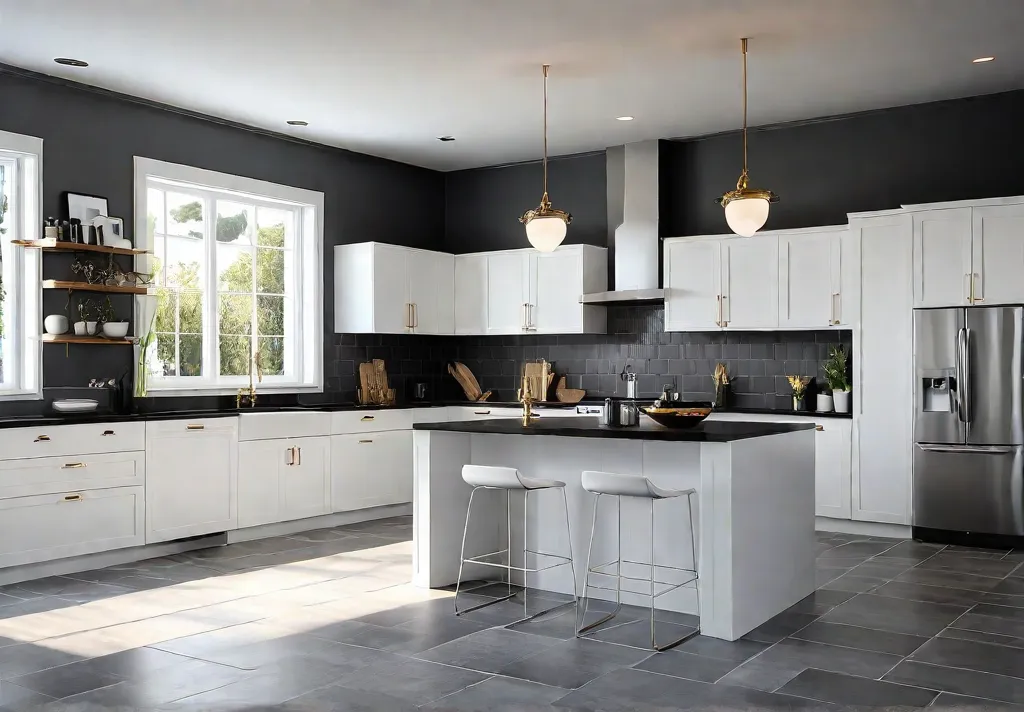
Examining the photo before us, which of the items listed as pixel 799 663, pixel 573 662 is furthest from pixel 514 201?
pixel 799 663

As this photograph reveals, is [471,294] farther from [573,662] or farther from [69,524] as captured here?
[573,662]

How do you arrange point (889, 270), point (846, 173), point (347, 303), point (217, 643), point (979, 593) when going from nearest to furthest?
point (217, 643) < point (979, 593) < point (889, 270) < point (846, 173) < point (347, 303)

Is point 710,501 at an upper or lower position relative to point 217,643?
upper

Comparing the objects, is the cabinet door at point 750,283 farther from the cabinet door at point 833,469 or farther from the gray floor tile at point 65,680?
the gray floor tile at point 65,680

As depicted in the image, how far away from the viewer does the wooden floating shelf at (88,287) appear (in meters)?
6.02

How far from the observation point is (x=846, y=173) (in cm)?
735

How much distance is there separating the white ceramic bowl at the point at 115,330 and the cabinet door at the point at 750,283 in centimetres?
447

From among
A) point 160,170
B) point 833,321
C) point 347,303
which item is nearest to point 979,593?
point 833,321

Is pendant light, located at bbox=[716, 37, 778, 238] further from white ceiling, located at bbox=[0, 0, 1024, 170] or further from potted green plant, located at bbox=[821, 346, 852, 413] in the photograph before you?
potted green plant, located at bbox=[821, 346, 852, 413]

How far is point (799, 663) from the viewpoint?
391cm

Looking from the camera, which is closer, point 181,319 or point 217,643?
point 217,643

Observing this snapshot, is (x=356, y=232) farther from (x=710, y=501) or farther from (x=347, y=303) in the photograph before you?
(x=710, y=501)

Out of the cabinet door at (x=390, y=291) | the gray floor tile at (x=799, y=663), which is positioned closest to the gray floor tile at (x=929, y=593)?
the gray floor tile at (x=799, y=663)

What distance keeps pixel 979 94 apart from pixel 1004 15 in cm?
175
